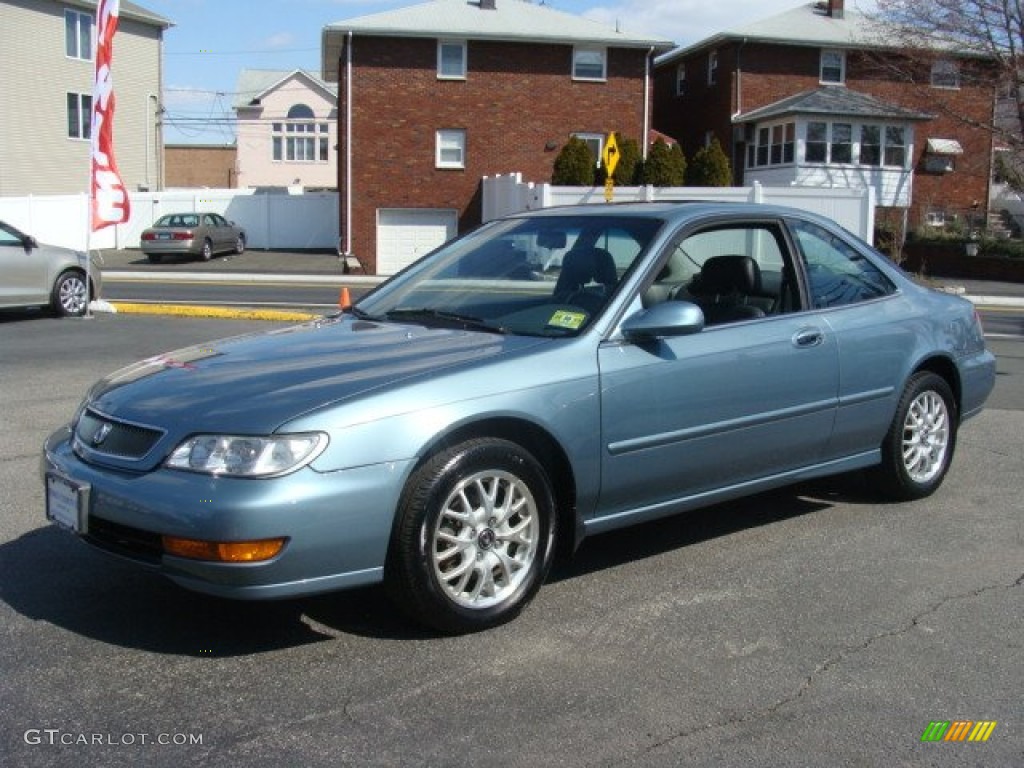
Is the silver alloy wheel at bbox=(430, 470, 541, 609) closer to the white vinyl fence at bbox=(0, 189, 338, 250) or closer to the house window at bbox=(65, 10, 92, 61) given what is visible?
the white vinyl fence at bbox=(0, 189, 338, 250)

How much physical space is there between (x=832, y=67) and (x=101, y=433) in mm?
41540

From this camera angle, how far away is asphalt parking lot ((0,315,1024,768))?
3.43m

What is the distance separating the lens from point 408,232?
37594mm

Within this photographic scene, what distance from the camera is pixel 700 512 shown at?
6117 mm

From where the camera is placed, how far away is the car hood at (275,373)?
3967mm

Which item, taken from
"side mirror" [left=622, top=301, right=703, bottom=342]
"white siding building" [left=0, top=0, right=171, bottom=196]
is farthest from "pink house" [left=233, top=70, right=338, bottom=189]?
"side mirror" [left=622, top=301, right=703, bottom=342]

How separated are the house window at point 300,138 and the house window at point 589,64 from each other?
32625 millimetres

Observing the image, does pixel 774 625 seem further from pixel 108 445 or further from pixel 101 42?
pixel 101 42

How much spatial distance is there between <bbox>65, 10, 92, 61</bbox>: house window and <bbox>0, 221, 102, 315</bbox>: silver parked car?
3199 centimetres

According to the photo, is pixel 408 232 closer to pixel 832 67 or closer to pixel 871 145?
pixel 871 145

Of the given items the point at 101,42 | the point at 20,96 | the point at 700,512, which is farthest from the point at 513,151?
the point at 700,512

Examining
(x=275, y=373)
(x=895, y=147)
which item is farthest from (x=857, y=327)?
(x=895, y=147)

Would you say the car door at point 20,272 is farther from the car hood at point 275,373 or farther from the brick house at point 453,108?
the brick house at point 453,108

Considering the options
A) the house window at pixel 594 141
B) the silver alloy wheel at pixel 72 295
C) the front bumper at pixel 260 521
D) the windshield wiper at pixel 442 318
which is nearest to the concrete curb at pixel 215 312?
the silver alloy wheel at pixel 72 295
